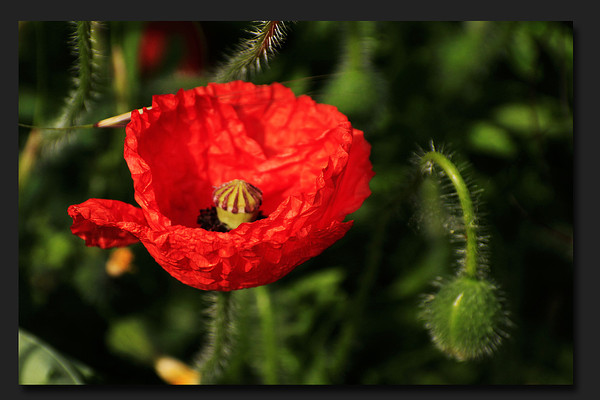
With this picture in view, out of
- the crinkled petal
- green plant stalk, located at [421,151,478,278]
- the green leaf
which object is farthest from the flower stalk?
the green leaf

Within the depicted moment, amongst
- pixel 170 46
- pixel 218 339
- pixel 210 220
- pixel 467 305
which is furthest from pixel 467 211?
pixel 170 46

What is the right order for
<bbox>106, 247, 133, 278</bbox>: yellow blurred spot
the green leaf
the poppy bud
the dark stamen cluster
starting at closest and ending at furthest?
the poppy bud < the dark stamen cluster < the green leaf < <bbox>106, 247, 133, 278</bbox>: yellow blurred spot

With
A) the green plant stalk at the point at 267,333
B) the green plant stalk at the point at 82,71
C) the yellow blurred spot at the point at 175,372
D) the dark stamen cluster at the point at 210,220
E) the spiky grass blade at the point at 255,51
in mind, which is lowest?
the yellow blurred spot at the point at 175,372

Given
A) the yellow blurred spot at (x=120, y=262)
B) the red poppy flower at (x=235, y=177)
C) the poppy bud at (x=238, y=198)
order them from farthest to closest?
the yellow blurred spot at (x=120, y=262), the poppy bud at (x=238, y=198), the red poppy flower at (x=235, y=177)

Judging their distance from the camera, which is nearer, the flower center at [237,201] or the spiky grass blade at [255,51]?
the flower center at [237,201]

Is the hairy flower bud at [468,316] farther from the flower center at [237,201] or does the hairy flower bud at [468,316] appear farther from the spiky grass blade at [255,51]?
the spiky grass blade at [255,51]

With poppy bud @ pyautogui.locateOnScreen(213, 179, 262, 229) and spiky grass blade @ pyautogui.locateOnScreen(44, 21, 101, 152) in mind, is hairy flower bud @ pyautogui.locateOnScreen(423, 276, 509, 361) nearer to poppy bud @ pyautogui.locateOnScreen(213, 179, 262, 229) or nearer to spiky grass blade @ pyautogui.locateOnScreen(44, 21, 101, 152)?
poppy bud @ pyautogui.locateOnScreen(213, 179, 262, 229)

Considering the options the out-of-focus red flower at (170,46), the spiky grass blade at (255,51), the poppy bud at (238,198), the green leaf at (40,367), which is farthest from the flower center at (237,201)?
the green leaf at (40,367)
